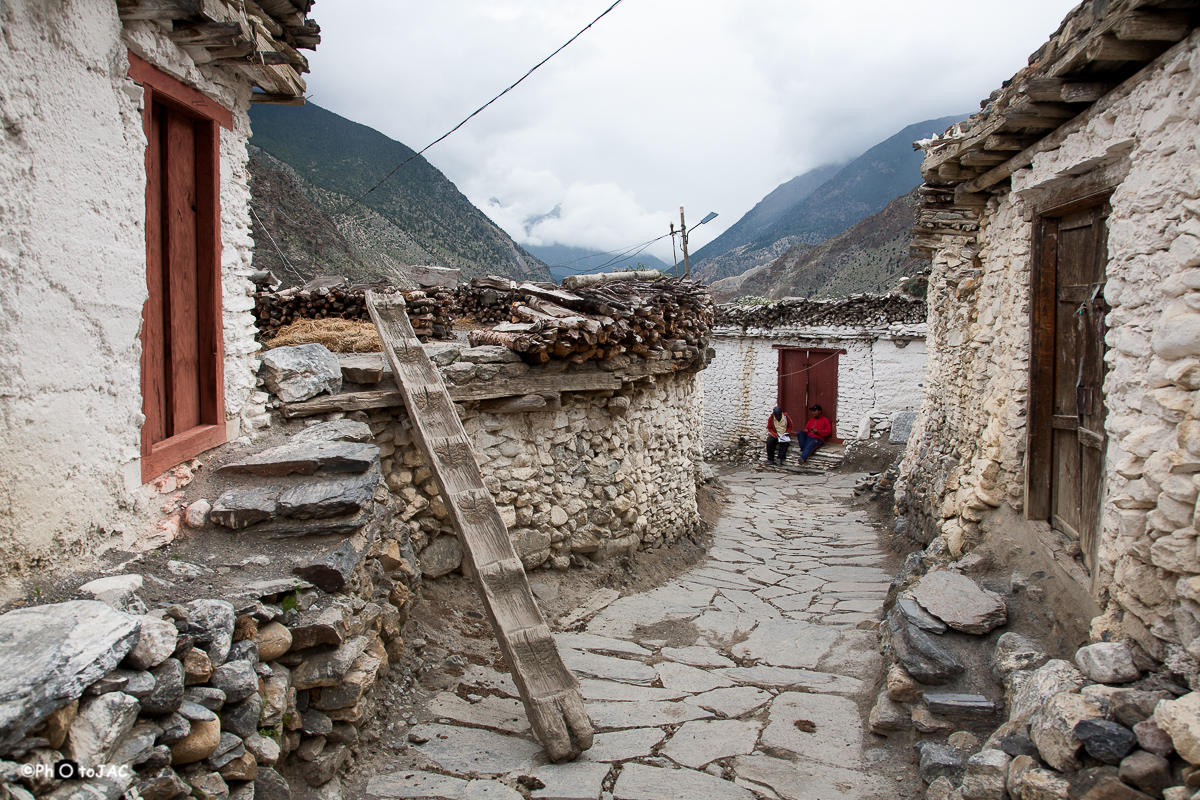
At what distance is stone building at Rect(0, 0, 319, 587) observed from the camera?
2422 millimetres

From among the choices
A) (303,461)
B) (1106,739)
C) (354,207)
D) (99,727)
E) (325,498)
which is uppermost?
(354,207)

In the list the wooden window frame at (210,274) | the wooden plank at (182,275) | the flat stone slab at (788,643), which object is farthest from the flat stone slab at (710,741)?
the wooden plank at (182,275)

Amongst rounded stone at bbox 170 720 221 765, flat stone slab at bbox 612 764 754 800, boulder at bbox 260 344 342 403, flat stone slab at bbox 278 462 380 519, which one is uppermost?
boulder at bbox 260 344 342 403

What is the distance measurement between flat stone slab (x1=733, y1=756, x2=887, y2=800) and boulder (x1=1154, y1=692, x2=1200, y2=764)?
48.5 inches

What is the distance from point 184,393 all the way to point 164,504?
0.73m

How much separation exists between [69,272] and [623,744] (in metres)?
3.16

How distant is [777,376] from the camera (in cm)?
1504

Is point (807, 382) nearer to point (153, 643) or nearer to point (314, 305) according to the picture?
point (314, 305)

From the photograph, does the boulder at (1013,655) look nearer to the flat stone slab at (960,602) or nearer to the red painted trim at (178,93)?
the flat stone slab at (960,602)

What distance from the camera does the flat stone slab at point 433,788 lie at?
2806mm

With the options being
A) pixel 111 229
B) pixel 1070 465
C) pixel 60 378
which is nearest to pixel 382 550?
pixel 60 378

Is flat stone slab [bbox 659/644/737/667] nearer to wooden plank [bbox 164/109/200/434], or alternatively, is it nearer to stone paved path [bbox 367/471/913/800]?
stone paved path [bbox 367/471/913/800]

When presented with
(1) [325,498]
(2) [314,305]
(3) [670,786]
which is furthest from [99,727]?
(2) [314,305]

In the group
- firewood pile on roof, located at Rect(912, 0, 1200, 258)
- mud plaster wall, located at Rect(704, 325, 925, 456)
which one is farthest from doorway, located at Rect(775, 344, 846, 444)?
firewood pile on roof, located at Rect(912, 0, 1200, 258)
